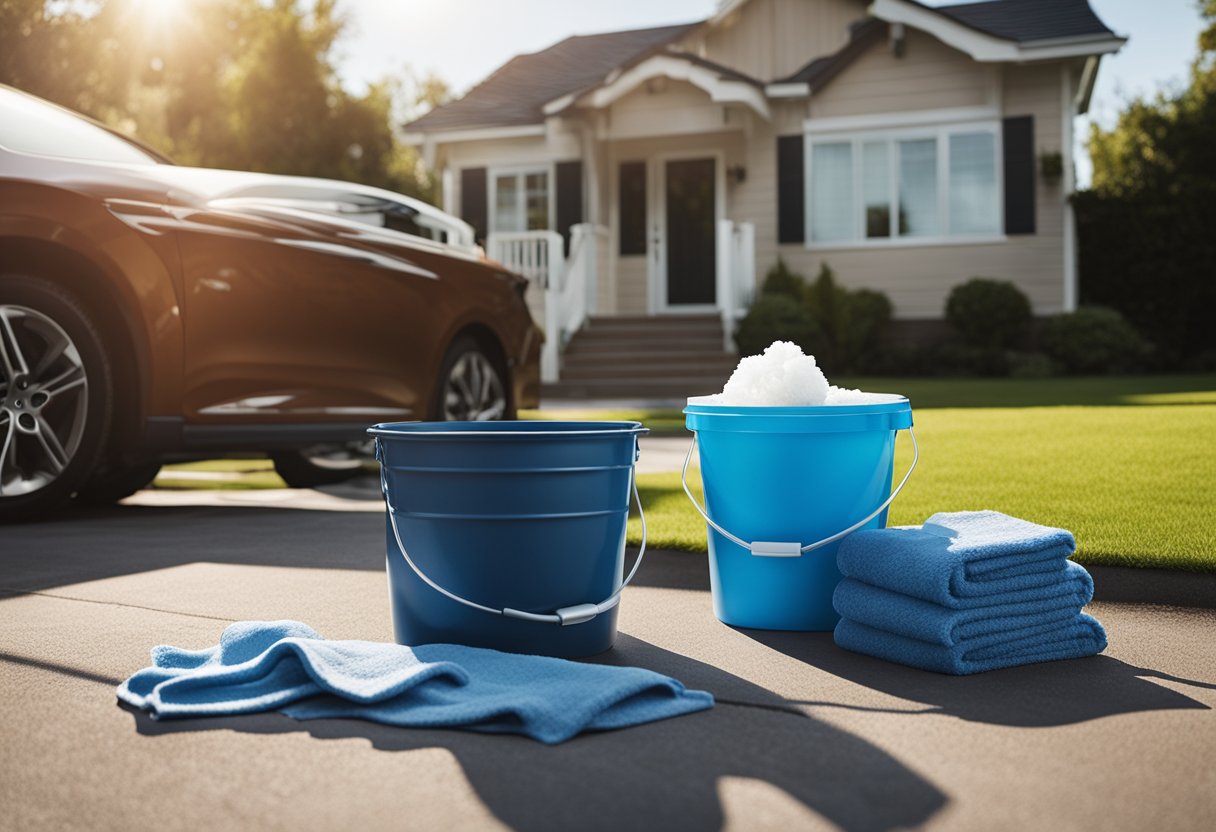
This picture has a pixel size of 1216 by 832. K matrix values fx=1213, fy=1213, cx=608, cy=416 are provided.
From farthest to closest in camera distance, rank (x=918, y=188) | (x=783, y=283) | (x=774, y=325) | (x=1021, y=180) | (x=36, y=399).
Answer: (x=918, y=188) < (x=1021, y=180) < (x=783, y=283) < (x=774, y=325) < (x=36, y=399)

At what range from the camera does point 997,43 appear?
15.8m

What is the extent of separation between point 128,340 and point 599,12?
27097 mm

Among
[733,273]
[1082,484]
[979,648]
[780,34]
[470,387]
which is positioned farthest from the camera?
[780,34]

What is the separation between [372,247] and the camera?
5.72 m

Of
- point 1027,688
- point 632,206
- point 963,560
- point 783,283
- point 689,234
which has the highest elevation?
point 632,206

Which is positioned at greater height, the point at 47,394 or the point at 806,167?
the point at 806,167

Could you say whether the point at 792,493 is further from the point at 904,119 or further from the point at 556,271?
the point at 904,119

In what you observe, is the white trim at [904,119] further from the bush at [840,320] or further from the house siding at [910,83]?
the bush at [840,320]

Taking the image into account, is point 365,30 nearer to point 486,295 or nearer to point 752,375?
point 486,295

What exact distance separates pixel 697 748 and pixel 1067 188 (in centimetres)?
1600

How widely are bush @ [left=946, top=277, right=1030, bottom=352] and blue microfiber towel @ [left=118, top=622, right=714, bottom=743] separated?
14215 millimetres

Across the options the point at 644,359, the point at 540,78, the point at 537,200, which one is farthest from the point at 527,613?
the point at 540,78

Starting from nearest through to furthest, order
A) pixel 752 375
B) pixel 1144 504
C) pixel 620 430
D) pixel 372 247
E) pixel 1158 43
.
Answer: pixel 620 430 < pixel 752 375 < pixel 1144 504 < pixel 372 247 < pixel 1158 43

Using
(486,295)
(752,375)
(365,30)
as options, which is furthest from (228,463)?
(365,30)
